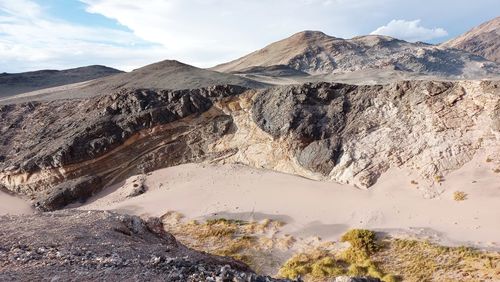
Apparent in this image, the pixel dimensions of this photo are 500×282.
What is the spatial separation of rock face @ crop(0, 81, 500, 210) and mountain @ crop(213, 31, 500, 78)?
135ft

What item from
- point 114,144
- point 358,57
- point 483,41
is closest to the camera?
point 114,144

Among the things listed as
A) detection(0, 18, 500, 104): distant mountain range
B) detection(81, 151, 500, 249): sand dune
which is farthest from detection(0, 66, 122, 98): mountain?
detection(81, 151, 500, 249): sand dune

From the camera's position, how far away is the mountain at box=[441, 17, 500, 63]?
116 m

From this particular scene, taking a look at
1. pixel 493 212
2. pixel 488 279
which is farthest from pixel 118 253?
pixel 493 212

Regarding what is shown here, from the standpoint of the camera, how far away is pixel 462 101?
19.6m

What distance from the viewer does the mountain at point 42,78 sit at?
51.2m

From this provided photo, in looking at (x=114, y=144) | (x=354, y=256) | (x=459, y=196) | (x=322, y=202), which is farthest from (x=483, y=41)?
(x=354, y=256)

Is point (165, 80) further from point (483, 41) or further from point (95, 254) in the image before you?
point (483, 41)

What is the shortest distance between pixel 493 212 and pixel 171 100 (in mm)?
16119

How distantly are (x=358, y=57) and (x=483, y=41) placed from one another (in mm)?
66717

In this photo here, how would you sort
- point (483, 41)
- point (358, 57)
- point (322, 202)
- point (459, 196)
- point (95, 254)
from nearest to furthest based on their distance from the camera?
1. point (95, 254)
2. point (459, 196)
3. point (322, 202)
4. point (358, 57)
5. point (483, 41)

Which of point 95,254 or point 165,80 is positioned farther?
point 165,80

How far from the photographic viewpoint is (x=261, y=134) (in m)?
23.5

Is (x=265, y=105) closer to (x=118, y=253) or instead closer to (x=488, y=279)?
(x=488, y=279)
